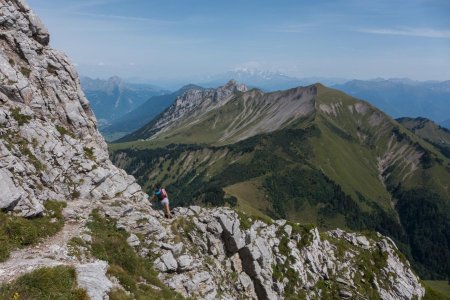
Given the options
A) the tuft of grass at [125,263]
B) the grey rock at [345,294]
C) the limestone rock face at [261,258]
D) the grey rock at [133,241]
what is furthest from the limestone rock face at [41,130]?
the grey rock at [345,294]

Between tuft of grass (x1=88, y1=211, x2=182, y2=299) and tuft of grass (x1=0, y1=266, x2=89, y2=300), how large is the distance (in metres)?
6.10

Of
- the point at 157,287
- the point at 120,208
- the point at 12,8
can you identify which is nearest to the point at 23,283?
the point at 157,287

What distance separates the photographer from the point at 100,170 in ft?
153

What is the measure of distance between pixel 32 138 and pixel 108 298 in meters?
27.0

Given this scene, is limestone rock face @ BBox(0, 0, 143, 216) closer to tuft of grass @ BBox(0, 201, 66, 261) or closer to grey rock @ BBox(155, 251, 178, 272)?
tuft of grass @ BBox(0, 201, 66, 261)

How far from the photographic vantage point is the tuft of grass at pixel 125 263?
27641mm

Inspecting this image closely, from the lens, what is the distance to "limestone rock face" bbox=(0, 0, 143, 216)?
3631 cm

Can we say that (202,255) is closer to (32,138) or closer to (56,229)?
(56,229)

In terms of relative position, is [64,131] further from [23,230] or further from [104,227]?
[23,230]

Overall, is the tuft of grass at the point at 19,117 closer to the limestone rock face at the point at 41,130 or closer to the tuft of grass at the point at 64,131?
the limestone rock face at the point at 41,130

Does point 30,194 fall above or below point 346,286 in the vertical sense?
above

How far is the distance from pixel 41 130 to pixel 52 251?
2022 cm

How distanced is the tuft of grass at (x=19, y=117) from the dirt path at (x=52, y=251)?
36.4 feet

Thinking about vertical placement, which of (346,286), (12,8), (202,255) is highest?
(12,8)
